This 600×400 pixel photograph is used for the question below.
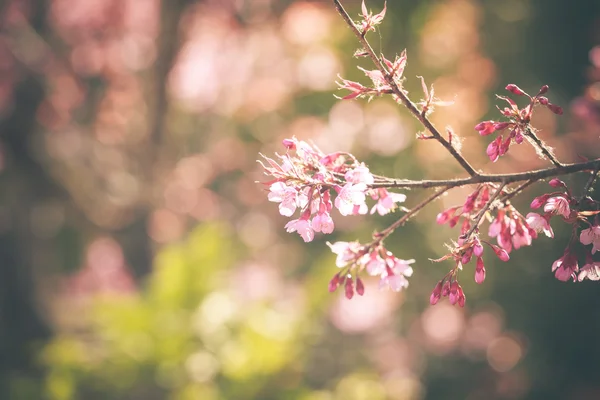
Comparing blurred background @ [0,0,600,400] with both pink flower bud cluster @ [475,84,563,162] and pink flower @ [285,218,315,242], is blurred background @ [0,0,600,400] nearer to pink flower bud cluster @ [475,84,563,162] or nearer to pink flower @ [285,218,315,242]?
pink flower @ [285,218,315,242]

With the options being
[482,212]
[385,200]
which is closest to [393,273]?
[385,200]

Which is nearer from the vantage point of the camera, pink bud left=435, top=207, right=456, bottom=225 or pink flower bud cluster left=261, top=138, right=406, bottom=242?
pink flower bud cluster left=261, top=138, right=406, bottom=242

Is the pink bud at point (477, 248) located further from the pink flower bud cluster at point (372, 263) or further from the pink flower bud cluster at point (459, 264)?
the pink flower bud cluster at point (372, 263)

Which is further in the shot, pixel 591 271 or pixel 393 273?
pixel 393 273

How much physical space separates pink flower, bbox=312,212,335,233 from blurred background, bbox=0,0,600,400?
230cm

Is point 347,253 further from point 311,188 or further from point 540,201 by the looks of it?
point 540,201

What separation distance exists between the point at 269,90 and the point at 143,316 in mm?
3076

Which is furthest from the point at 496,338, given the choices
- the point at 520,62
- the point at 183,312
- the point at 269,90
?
the point at 269,90

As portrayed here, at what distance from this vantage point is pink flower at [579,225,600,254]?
0.86 meters

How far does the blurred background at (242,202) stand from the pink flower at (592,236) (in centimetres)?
249

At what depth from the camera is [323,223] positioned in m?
0.90

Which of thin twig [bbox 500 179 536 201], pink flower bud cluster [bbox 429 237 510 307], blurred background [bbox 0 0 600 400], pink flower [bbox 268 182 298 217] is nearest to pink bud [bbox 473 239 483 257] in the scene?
pink flower bud cluster [bbox 429 237 510 307]

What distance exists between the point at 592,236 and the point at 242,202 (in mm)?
5473

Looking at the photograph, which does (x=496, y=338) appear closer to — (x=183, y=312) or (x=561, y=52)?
(x=561, y=52)
